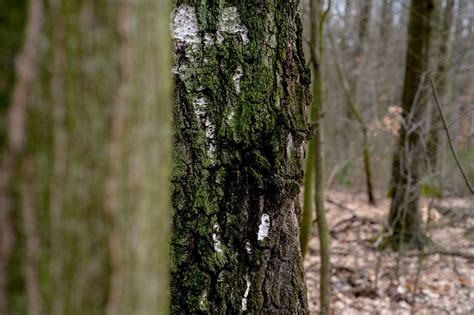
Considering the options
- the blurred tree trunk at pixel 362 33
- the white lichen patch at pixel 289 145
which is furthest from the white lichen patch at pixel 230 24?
the blurred tree trunk at pixel 362 33

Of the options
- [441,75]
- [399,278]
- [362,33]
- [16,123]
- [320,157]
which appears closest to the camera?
[16,123]

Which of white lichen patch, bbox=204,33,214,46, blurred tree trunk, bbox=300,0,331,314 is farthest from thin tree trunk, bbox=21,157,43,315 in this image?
blurred tree trunk, bbox=300,0,331,314

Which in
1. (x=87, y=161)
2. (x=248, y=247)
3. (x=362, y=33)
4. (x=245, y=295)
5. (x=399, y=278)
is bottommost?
(x=399, y=278)

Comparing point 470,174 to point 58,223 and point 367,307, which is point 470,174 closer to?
point 367,307

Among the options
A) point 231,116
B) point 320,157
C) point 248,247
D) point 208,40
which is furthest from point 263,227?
point 320,157

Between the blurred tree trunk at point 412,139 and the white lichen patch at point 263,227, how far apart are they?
4514 millimetres

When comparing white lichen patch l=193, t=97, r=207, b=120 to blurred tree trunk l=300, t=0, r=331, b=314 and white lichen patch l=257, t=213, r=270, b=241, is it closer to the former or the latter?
white lichen patch l=257, t=213, r=270, b=241

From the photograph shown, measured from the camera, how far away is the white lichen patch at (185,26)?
1.89m

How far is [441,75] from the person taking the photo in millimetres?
7160

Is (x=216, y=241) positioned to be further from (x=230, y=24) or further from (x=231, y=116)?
(x=230, y=24)

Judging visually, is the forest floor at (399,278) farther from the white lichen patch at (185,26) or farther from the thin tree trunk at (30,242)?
the thin tree trunk at (30,242)

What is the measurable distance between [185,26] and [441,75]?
6.08m

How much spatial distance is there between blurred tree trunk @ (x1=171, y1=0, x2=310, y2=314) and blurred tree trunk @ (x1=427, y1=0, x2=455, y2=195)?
493 cm

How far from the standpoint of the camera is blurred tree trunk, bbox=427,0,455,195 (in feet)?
22.1
